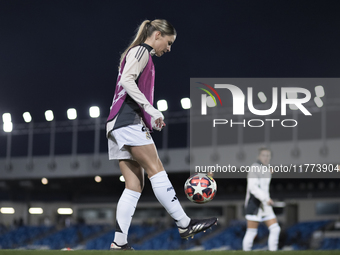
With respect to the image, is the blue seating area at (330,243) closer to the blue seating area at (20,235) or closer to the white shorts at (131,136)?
the white shorts at (131,136)

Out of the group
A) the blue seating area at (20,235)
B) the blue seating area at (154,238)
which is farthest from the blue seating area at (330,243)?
the blue seating area at (20,235)

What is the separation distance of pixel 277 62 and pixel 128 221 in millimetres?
40151

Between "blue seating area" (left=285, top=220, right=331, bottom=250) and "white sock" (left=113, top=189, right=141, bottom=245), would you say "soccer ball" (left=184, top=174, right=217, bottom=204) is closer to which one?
"white sock" (left=113, top=189, right=141, bottom=245)

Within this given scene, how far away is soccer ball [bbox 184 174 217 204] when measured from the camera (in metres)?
4.85

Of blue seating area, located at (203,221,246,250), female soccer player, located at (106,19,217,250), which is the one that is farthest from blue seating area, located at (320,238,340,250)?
female soccer player, located at (106,19,217,250)

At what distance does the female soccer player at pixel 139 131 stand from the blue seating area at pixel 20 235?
2722cm

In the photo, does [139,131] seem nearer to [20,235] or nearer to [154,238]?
[154,238]

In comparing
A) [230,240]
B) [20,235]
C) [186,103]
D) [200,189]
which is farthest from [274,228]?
[20,235]

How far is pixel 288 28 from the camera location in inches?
1529

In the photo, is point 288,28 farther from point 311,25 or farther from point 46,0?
point 46,0

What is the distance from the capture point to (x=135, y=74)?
4.19 metres

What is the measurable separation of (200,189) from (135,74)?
1.51m

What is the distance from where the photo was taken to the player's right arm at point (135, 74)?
4105 mm

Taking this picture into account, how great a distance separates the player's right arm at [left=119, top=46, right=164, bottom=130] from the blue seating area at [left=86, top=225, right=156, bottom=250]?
22.4m
